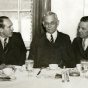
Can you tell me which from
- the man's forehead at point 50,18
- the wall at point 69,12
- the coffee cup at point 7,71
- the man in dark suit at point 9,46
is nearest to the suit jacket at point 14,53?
the man in dark suit at point 9,46

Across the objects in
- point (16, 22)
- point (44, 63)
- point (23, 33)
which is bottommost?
point (44, 63)

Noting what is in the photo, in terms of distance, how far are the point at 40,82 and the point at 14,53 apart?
50.0 inches

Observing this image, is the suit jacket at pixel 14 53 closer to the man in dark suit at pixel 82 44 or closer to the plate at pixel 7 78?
the man in dark suit at pixel 82 44

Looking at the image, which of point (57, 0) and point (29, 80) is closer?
point (29, 80)

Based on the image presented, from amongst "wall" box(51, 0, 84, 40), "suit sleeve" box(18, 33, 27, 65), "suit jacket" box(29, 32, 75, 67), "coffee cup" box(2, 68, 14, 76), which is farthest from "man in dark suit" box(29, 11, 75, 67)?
"coffee cup" box(2, 68, 14, 76)

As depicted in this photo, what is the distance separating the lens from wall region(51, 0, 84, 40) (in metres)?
2.90

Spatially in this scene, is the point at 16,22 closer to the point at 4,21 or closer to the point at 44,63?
the point at 4,21

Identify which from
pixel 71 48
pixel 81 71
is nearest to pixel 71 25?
pixel 71 48

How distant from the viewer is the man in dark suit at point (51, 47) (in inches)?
105

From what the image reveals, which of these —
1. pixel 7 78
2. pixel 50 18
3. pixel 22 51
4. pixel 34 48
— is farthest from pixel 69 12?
pixel 7 78

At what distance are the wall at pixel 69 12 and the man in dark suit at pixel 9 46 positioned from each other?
763mm

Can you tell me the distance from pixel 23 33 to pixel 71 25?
843 millimetres

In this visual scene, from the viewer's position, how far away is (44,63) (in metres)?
2.67

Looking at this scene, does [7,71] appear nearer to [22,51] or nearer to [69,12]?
Result: [22,51]
